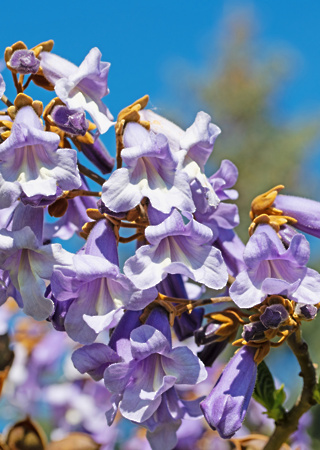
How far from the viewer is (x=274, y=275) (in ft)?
3.16

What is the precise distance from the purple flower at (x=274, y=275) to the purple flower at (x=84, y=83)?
0.28m

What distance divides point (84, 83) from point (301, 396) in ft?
1.99

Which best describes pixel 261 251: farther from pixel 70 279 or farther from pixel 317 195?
pixel 317 195

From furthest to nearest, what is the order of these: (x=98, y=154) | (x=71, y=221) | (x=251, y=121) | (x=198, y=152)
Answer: (x=251, y=121)
(x=71, y=221)
(x=98, y=154)
(x=198, y=152)

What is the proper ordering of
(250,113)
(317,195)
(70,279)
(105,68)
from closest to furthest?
(70,279), (105,68), (317,195), (250,113)

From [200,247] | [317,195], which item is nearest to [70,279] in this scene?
[200,247]

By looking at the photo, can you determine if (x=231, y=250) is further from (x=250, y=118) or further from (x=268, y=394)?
(x=250, y=118)

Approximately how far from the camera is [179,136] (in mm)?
1085

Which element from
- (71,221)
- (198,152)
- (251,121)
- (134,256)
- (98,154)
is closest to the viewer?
(134,256)

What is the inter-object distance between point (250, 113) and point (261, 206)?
9.18 meters

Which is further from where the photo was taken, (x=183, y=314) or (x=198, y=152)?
(x=183, y=314)

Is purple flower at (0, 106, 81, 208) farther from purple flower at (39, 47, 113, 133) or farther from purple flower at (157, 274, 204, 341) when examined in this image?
purple flower at (157, 274, 204, 341)

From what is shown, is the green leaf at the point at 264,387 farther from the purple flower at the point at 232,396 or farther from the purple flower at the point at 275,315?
the purple flower at the point at 275,315

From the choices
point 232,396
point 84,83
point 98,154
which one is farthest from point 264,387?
point 84,83
